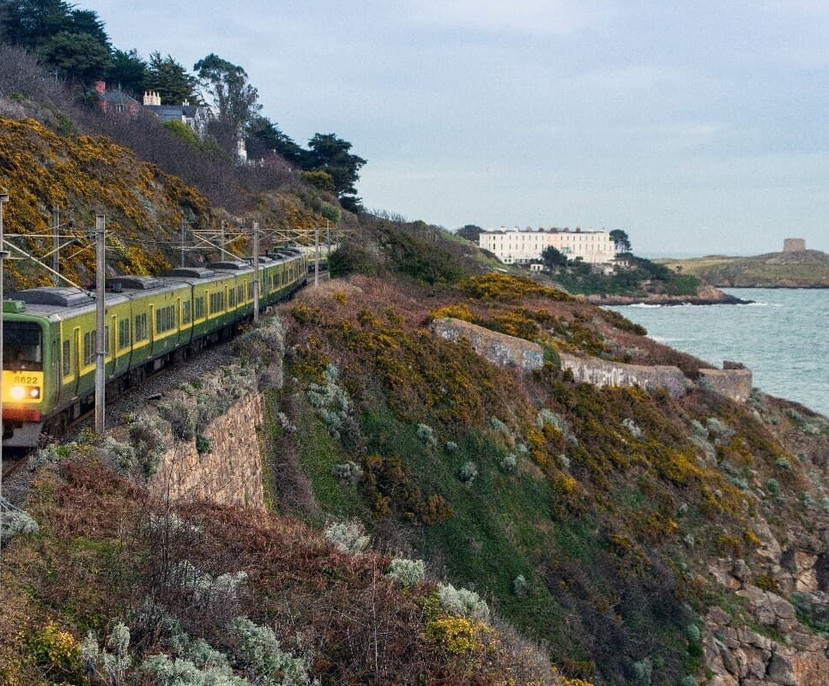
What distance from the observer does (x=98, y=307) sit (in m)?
16.8

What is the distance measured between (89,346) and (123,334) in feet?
6.30

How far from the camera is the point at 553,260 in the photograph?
539 ft

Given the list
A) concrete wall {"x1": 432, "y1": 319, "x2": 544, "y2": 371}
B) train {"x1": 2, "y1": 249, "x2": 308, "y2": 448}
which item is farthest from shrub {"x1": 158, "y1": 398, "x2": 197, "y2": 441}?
concrete wall {"x1": 432, "y1": 319, "x2": 544, "y2": 371}

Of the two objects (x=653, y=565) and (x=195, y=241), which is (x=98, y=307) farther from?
(x=195, y=241)

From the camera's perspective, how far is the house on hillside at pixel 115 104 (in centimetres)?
6216

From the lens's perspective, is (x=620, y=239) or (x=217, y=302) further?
(x=620, y=239)

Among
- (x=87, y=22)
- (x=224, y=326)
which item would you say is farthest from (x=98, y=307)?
(x=87, y=22)

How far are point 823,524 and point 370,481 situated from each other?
18325mm

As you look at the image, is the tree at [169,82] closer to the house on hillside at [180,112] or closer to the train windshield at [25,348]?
the house on hillside at [180,112]

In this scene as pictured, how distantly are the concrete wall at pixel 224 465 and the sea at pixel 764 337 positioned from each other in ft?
157

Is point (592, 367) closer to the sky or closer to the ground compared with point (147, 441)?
closer to the ground

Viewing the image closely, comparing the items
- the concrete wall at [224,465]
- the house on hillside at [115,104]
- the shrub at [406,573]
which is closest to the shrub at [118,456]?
the concrete wall at [224,465]

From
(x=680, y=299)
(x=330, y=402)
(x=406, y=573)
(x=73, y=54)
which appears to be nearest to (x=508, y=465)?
(x=330, y=402)

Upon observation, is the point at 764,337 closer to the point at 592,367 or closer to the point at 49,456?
the point at 592,367
